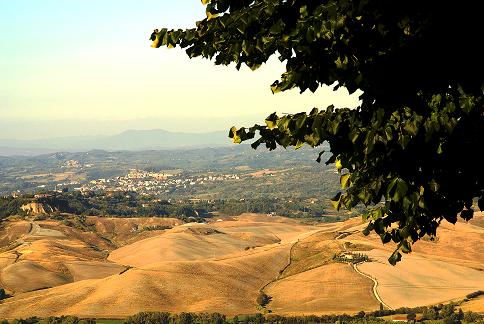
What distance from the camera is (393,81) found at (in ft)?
27.9

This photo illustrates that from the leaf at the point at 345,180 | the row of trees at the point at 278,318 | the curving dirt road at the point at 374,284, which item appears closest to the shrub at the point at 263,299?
the row of trees at the point at 278,318

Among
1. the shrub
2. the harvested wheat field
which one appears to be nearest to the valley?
the harvested wheat field

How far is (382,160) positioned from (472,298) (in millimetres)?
110331

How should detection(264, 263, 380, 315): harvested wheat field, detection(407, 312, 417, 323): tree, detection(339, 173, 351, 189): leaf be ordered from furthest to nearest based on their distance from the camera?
detection(264, 263, 380, 315): harvested wheat field
detection(407, 312, 417, 323): tree
detection(339, 173, 351, 189): leaf

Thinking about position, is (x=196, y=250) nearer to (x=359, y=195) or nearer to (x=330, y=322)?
(x=330, y=322)

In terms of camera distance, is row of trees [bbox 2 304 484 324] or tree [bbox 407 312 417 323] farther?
row of trees [bbox 2 304 484 324]

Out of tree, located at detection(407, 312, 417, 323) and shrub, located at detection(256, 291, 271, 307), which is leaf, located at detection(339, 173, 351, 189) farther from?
shrub, located at detection(256, 291, 271, 307)

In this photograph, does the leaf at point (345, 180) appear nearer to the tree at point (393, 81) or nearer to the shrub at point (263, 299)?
the tree at point (393, 81)

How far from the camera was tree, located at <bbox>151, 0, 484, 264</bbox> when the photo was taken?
8102 millimetres

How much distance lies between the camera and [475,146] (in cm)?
873

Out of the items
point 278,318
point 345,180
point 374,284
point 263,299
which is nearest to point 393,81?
point 345,180

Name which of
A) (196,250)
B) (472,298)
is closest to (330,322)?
(472,298)

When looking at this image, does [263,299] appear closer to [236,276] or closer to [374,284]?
[236,276]

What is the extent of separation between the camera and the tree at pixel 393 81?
26.6 feet
